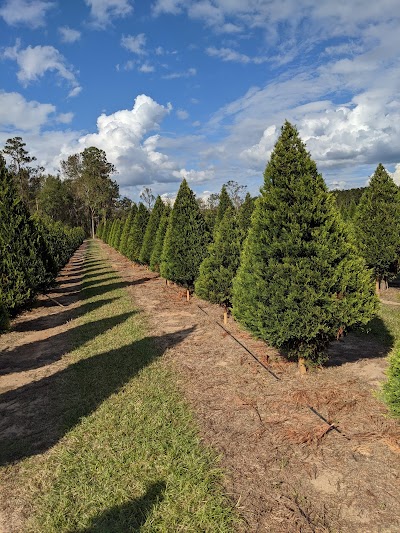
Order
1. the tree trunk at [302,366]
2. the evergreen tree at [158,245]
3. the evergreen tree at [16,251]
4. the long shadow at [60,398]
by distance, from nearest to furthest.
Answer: the long shadow at [60,398] → the tree trunk at [302,366] → the evergreen tree at [16,251] → the evergreen tree at [158,245]

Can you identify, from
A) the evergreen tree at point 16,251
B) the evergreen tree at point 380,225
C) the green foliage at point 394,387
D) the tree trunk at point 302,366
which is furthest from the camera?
the evergreen tree at point 380,225

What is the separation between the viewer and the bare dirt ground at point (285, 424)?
3695 millimetres

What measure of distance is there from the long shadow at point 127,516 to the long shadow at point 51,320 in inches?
368

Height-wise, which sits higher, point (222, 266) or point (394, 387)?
point (222, 266)

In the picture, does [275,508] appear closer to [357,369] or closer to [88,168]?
[357,369]

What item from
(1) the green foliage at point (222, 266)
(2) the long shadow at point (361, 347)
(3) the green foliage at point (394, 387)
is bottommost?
(2) the long shadow at point (361, 347)

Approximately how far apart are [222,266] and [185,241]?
4.15 metres

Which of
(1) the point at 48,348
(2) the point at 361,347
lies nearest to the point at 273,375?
(2) the point at 361,347

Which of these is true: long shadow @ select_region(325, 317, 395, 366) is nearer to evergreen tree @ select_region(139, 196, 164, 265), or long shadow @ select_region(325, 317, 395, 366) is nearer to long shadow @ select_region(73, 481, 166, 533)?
long shadow @ select_region(73, 481, 166, 533)

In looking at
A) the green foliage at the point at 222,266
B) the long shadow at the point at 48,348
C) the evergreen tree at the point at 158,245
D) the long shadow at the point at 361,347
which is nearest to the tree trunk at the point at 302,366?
the long shadow at the point at 361,347

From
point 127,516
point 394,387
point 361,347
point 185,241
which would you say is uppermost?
point 185,241

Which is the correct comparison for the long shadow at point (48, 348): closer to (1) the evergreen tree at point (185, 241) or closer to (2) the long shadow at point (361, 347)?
(1) the evergreen tree at point (185, 241)

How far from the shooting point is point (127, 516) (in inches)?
144

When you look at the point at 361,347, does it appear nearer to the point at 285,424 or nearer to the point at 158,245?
the point at 285,424
